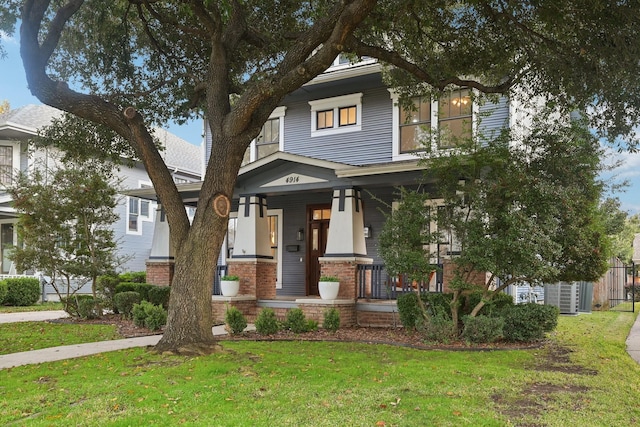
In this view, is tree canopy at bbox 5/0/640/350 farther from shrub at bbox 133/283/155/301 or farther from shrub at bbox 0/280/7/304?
shrub at bbox 0/280/7/304

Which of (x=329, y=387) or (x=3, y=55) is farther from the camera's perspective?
(x=3, y=55)

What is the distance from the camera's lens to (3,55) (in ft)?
36.8

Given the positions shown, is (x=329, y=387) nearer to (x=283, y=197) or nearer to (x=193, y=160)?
(x=283, y=197)

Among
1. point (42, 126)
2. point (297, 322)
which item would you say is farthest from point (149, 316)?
point (42, 126)

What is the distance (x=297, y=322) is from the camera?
1155 centimetres

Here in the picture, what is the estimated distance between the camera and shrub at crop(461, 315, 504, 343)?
10070 millimetres

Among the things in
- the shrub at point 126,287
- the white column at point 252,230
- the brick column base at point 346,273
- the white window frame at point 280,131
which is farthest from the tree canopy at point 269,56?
the shrub at point 126,287

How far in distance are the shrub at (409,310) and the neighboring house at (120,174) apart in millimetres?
10896

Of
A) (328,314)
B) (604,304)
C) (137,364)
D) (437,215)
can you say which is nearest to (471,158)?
(437,215)

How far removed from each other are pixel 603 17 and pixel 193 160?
22445 mm

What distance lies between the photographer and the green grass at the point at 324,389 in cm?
520

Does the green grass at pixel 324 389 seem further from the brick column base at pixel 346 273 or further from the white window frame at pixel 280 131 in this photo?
the white window frame at pixel 280 131

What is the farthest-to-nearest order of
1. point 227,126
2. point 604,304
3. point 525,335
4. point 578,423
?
point 604,304, point 525,335, point 227,126, point 578,423

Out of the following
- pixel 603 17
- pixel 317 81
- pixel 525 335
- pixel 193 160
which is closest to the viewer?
pixel 603 17
